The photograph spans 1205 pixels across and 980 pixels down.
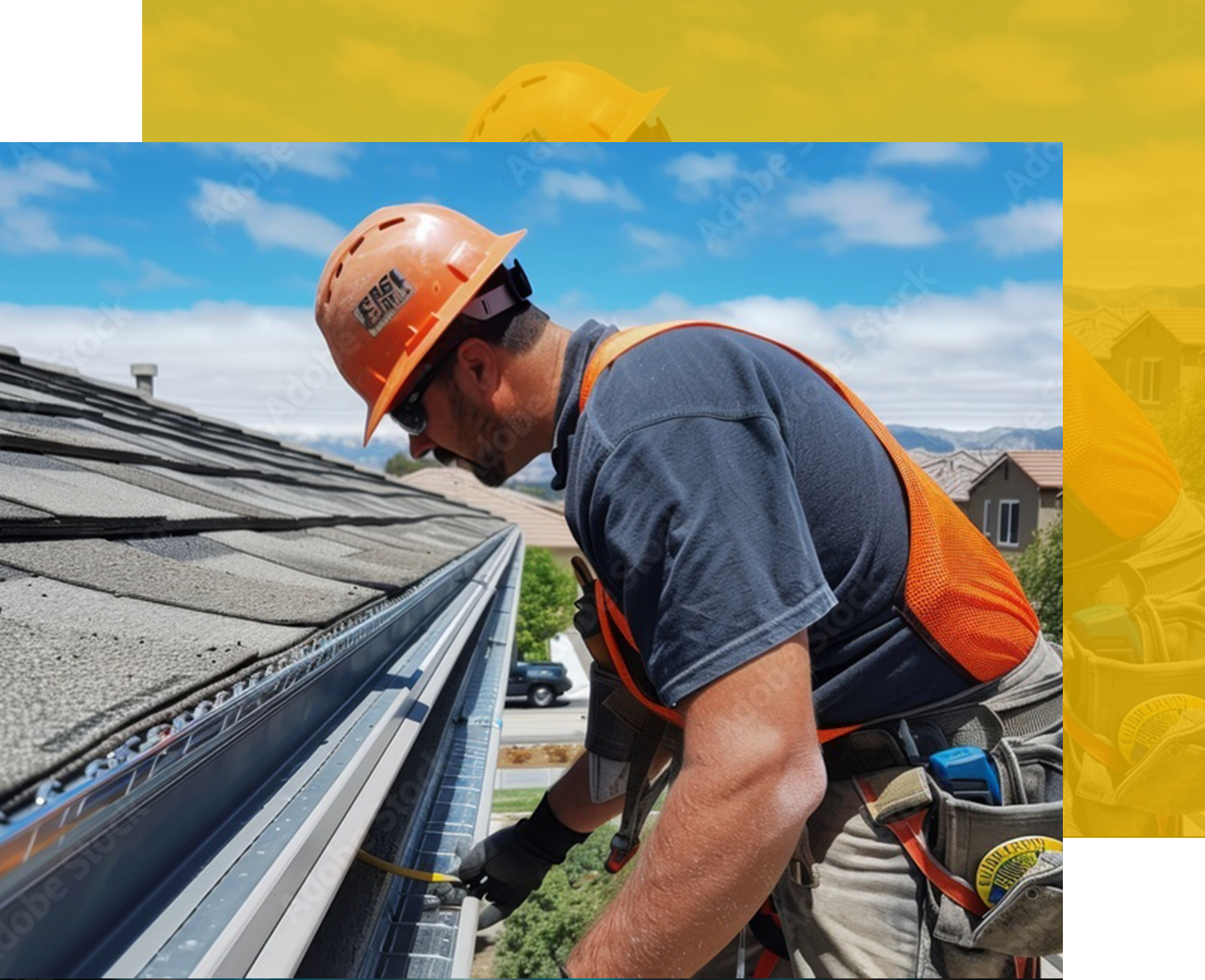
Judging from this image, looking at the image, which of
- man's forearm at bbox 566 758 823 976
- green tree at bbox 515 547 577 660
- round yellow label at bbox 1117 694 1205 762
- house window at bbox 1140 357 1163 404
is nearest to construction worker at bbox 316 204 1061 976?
man's forearm at bbox 566 758 823 976

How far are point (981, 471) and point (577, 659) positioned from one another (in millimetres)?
14841

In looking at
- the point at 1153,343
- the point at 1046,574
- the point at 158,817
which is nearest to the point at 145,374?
the point at 158,817

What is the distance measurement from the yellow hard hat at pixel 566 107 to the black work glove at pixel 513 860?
2.45 metres

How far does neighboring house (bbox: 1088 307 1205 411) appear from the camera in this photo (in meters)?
27.7

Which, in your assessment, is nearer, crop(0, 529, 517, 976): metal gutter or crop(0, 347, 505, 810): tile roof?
crop(0, 529, 517, 976): metal gutter

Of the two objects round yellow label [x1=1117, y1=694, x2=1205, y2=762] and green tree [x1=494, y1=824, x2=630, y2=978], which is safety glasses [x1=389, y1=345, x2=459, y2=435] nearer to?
round yellow label [x1=1117, y1=694, x2=1205, y2=762]

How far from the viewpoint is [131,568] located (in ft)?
6.49

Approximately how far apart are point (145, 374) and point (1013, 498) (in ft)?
74.9

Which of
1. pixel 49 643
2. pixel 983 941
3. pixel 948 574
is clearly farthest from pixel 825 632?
pixel 49 643

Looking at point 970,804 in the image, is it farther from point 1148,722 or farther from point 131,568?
point 1148,722

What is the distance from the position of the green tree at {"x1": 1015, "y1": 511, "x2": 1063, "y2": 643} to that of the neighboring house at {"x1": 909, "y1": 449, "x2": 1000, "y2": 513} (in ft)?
7.86

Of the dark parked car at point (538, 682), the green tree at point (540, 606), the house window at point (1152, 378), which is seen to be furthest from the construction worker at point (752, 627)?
the house window at point (1152, 378)

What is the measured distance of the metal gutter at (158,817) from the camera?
0.94 meters

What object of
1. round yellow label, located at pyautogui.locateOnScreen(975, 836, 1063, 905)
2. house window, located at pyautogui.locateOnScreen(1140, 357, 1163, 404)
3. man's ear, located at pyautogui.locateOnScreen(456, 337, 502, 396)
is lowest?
round yellow label, located at pyautogui.locateOnScreen(975, 836, 1063, 905)
